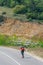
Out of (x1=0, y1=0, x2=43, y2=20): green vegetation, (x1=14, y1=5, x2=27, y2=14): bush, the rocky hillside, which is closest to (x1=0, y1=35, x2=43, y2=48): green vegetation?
the rocky hillside

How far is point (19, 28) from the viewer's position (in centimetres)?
7088

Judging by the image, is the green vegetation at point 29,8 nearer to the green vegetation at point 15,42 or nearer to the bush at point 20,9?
the bush at point 20,9

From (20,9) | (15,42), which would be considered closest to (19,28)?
(20,9)

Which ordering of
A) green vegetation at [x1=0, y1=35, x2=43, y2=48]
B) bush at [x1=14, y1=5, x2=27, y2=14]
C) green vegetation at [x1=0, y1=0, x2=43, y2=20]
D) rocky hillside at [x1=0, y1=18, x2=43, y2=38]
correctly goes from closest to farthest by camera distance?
green vegetation at [x1=0, y1=35, x2=43, y2=48]
rocky hillside at [x1=0, y1=18, x2=43, y2=38]
green vegetation at [x1=0, y1=0, x2=43, y2=20]
bush at [x1=14, y1=5, x2=27, y2=14]

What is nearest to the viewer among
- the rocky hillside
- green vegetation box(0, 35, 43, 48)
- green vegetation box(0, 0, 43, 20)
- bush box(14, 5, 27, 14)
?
green vegetation box(0, 35, 43, 48)

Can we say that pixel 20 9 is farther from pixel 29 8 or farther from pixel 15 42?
pixel 15 42

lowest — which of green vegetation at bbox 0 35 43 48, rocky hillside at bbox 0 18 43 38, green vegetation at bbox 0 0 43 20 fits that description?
green vegetation at bbox 0 0 43 20

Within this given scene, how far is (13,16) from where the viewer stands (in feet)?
256

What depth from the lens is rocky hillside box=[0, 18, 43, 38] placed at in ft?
223

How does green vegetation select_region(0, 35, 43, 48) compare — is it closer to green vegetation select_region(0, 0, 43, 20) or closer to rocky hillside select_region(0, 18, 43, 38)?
rocky hillside select_region(0, 18, 43, 38)

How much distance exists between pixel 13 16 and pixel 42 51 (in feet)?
129

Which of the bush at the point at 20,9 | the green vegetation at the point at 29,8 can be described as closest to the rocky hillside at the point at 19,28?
the green vegetation at the point at 29,8

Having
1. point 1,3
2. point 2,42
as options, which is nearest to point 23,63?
point 2,42

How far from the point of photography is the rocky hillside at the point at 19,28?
68025 millimetres
